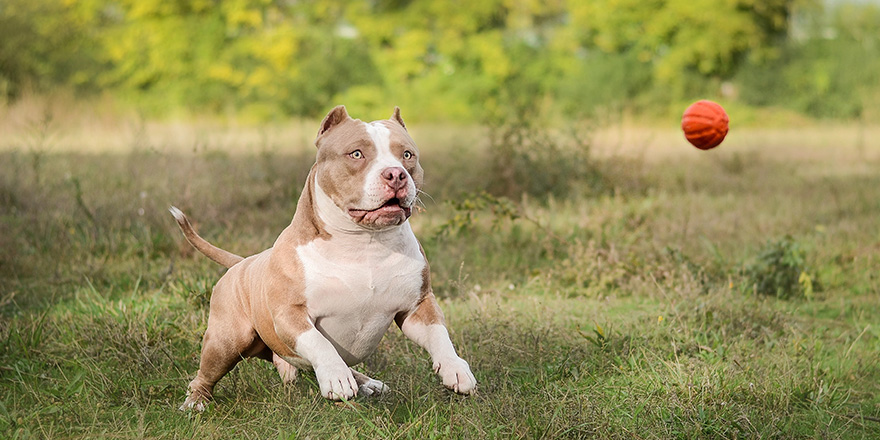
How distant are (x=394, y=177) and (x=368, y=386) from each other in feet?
3.40

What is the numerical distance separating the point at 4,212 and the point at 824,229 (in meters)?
6.70

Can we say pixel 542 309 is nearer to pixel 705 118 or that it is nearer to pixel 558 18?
pixel 705 118

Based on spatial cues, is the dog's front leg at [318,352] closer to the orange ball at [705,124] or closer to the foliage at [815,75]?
the orange ball at [705,124]

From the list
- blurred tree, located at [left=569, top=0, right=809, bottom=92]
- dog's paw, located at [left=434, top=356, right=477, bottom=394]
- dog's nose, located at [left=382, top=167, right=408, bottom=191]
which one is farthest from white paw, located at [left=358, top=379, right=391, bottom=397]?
blurred tree, located at [left=569, top=0, right=809, bottom=92]

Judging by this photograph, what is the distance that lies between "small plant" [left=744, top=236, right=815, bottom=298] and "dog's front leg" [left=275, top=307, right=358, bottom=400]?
3534 mm

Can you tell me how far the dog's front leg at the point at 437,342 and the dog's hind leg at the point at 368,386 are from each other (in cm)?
40

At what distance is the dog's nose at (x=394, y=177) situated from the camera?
2.89 m

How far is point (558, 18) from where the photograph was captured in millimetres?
28344

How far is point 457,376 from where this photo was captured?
2.85 metres

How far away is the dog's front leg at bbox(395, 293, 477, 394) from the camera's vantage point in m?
2.85

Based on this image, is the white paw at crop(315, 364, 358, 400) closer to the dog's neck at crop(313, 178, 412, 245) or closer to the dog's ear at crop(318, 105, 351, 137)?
the dog's neck at crop(313, 178, 412, 245)

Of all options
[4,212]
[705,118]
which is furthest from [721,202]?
[4,212]

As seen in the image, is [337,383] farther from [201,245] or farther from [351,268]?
[201,245]

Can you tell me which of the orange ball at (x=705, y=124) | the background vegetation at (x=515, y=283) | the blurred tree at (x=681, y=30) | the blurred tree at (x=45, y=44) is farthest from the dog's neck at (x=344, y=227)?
the blurred tree at (x=681, y=30)
